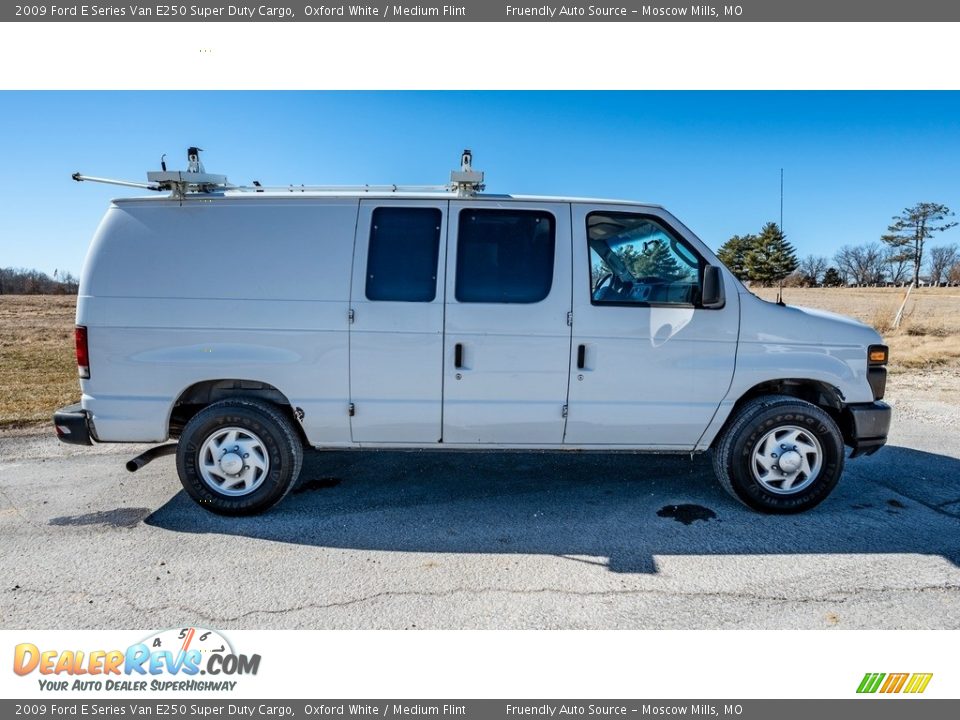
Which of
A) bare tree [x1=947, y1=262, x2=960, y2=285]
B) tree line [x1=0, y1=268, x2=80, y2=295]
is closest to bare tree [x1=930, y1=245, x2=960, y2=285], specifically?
bare tree [x1=947, y1=262, x2=960, y2=285]

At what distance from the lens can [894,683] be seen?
105 inches

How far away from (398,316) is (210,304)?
1326mm

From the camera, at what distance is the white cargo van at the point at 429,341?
3998mm

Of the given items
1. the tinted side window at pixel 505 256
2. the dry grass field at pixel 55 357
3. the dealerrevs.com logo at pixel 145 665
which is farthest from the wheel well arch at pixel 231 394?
the dry grass field at pixel 55 357

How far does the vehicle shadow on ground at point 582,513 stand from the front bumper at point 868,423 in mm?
531

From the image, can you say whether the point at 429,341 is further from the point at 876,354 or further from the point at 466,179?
the point at 876,354

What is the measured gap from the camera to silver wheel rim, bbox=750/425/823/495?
13.6 ft

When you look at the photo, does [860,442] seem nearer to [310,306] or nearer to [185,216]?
[310,306]

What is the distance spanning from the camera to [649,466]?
520 cm

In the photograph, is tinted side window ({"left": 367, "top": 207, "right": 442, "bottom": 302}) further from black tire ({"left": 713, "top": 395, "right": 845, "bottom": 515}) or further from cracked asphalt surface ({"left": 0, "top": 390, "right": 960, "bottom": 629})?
black tire ({"left": 713, "top": 395, "right": 845, "bottom": 515})

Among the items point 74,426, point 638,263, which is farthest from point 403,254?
point 74,426

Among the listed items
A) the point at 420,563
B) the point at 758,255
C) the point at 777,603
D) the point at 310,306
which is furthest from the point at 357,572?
the point at 758,255

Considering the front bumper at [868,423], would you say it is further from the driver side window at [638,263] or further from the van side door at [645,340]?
the driver side window at [638,263]

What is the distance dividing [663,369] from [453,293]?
1600 mm
